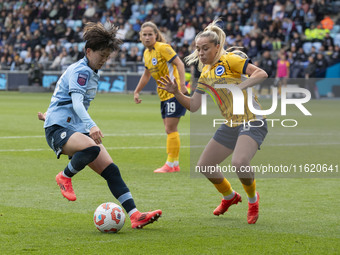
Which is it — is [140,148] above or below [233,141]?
below

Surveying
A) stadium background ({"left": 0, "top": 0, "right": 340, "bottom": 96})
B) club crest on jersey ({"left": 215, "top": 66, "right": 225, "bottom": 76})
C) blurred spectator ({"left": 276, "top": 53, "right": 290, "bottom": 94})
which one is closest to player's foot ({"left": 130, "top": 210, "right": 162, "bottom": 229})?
club crest on jersey ({"left": 215, "top": 66, "right": 225, "bottom": 76})

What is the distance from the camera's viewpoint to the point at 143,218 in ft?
21.0

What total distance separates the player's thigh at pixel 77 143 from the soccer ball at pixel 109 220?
59cm

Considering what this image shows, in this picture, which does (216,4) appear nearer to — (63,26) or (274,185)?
(63,26)

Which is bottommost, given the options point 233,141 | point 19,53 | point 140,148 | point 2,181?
point 19,53

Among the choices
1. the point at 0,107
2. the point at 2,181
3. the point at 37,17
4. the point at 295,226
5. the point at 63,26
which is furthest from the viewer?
the point at 37,17

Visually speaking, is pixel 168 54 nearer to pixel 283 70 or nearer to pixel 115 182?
pixel 115 182

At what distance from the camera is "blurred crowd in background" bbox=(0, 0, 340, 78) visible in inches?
1200

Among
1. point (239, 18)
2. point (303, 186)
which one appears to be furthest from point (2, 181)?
point (239, 18)

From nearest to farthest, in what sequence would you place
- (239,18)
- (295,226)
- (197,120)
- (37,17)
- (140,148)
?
(295,226) < (140,148) < (197,120) < (239,18) < (37,17)

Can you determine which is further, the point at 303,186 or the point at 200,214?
the point at 303,186

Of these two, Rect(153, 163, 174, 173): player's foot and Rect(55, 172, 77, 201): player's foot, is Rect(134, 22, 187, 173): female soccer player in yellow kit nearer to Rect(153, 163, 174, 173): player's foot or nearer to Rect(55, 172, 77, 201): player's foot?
Rect(153, 163, 174, 173): player's foot

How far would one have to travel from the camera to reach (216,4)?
3484 cm

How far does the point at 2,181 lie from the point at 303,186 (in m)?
3.93
